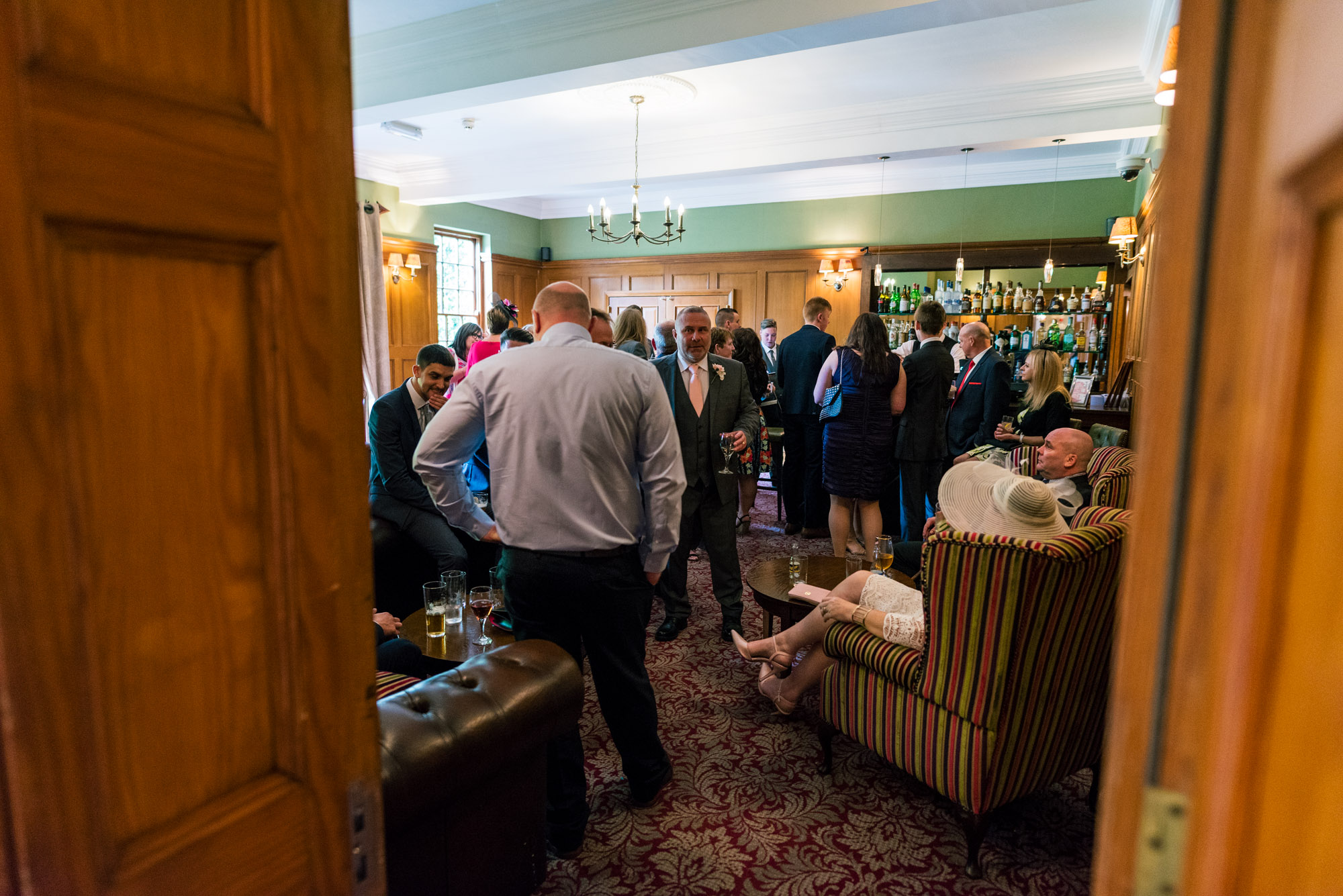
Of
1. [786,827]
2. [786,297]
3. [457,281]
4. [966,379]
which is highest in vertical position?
[457,281]

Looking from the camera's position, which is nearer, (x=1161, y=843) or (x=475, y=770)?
(x=1161, y=843)

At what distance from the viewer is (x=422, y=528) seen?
376cm

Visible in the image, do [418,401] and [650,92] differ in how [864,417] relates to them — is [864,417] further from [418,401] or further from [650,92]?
[650,92]

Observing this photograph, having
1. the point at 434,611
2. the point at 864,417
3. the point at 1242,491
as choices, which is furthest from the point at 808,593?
the point at 1242,491

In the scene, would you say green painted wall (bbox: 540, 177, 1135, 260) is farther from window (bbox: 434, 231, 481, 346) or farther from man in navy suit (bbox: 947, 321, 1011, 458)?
man in navy suit (bbox: 947, 321, 1011, 458)

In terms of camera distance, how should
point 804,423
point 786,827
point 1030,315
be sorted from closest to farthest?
1. point 786,827
2. point 804,423
3. point 1030,315

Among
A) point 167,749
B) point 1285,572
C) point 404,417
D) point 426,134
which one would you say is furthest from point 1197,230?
point 426,134

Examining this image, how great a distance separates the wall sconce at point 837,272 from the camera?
371 inches

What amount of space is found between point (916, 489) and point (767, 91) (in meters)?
3.31

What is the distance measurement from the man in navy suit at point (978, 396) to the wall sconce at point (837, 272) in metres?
4.50

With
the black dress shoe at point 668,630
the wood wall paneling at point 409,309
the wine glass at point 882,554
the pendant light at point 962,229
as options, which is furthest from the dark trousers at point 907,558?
the wood wall paneling at point 409,309

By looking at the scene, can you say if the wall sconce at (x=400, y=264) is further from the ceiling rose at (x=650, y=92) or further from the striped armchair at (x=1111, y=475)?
the striped armchair at (x=1111, y=475)

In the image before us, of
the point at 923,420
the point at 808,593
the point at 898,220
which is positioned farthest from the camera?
the point at 898,220

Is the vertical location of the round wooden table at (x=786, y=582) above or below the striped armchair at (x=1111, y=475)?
below
